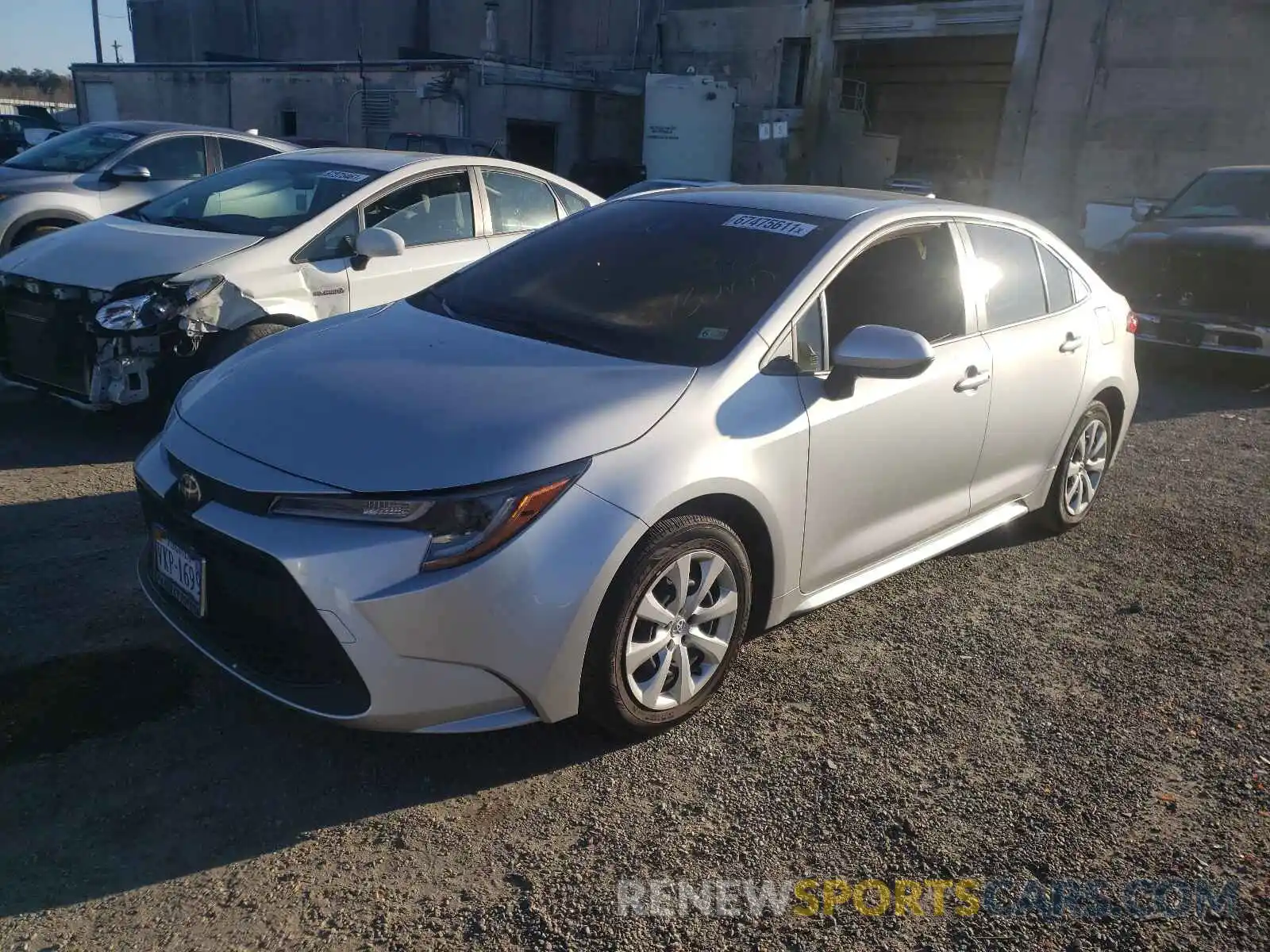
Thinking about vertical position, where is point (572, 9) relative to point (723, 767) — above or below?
above

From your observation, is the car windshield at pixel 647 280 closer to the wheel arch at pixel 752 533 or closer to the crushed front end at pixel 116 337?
the wheel arch at pixel 752 533

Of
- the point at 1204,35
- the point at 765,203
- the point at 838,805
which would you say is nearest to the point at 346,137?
the point at 1204,35

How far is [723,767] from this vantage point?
3113 mm

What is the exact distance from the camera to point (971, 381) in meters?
4.04

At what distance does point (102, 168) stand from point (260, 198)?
3749 millimetres

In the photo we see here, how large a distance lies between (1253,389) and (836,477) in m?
7.68

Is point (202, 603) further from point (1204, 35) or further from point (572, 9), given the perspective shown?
point (572, 9)

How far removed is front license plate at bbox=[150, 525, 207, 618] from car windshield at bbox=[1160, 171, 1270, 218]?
34.4 ft

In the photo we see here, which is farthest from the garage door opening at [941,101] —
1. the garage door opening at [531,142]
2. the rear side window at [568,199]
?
the rear side window at [568,199]

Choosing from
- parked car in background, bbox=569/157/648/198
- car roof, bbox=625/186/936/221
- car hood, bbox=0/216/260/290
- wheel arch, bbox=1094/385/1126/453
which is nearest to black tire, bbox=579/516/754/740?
car roof, bbox=625/186/936/221

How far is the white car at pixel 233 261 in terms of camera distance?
209 inches

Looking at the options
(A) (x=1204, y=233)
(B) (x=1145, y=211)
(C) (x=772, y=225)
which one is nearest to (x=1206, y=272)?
(A) (x=1204, y=233)

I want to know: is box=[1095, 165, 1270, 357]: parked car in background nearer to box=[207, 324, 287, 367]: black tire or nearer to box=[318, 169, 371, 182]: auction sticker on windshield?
box=[318, 169, 371, 182]: auction sticker on windshield

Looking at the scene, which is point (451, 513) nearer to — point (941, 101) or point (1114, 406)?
point (1114, 406)
